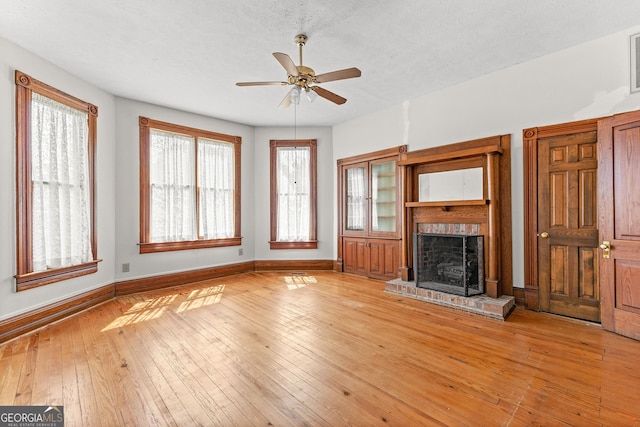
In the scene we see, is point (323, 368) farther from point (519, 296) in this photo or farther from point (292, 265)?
point (292, 265)

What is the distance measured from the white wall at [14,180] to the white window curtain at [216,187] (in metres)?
1.42

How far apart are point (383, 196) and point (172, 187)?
383cm

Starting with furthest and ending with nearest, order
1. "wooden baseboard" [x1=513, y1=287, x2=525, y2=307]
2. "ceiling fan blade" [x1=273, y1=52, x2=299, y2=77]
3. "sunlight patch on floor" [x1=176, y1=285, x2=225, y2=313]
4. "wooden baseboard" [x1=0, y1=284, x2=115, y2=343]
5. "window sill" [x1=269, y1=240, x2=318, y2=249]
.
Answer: "window sill" [x1=269, y1=240, x2=318, y2=249]
"sunlight patch on floor" [x1=176, y1=285, x2=225, y2=313]
"wooden baseboard" [x1=513, y1=287, x2=525, y2=307]
"wooden baseboard" [x1=0, y1=284, x2=115, y2=343]
"ceiling fan blade" [x1=273, y1=52, x2=299, y2=77]

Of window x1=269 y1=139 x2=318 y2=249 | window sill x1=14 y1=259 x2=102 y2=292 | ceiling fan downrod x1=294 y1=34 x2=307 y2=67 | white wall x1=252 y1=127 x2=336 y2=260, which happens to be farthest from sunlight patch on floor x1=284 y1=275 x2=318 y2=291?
ceiling fan downrod x1=294 y1=34 x2=307 y2=67

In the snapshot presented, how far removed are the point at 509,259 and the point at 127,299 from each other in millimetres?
5484

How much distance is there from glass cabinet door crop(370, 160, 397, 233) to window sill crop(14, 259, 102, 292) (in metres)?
4.52

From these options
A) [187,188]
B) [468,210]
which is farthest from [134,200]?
[468,210]

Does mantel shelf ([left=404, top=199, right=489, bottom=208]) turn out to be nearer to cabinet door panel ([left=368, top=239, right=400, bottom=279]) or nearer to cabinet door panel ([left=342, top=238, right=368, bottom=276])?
cabinet door panel ([left=368, top=239, right=400, bottom=279])

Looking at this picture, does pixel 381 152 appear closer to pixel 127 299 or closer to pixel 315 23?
pixel 315 23

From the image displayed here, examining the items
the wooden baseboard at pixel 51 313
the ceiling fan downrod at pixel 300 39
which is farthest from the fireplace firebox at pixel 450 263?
the wooden baseboard at pixel 51 313

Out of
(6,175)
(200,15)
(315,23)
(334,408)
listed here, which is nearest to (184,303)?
(6,175)

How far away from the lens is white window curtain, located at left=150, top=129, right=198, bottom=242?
4.98m

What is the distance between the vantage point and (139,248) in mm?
4793

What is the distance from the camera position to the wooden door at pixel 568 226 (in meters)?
3.25
